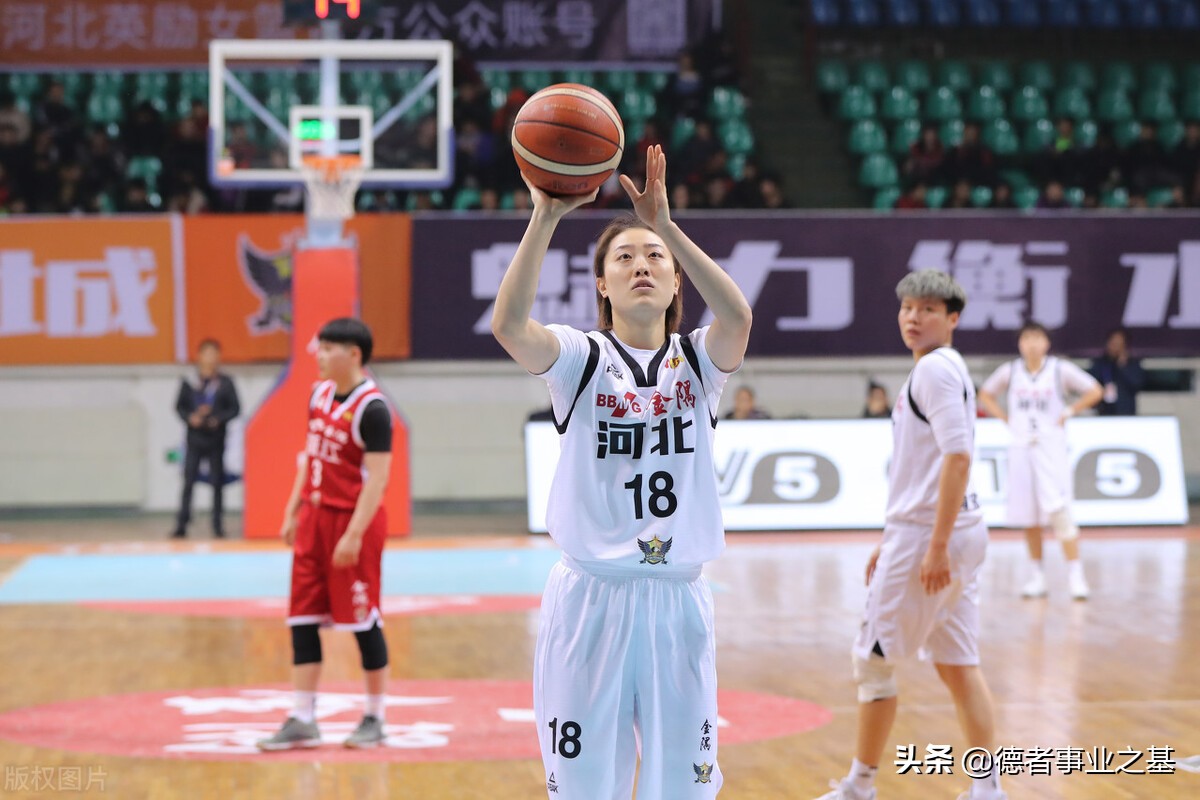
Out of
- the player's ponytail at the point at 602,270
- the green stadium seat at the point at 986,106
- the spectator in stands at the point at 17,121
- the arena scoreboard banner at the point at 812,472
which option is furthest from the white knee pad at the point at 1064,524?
the spectator in stands at the point at 17,121

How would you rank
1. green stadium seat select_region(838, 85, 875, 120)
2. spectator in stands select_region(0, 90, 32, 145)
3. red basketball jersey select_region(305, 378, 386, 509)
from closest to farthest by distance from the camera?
1. red basketball jersey select_region(305, 378, 386, 509)
2. spectator in stands select_region(0, 90, 32, 145)
3. green stadium seat select_region(838, 85, 875, 120)

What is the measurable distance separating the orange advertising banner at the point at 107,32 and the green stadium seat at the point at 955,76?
9.72 m

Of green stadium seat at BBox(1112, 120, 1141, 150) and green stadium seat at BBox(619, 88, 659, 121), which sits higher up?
green stadium seat at BBox(619, 88, 659, 121)

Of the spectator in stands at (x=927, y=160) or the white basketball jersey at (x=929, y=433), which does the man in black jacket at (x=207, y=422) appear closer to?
the spectator in stands at (x=927, y=160)

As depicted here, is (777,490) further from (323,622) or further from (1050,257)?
(323,622)

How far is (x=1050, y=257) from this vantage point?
17.1m

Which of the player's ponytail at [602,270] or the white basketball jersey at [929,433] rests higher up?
the player's ponytail at [602,270]

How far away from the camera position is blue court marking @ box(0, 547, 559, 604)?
37.6ft

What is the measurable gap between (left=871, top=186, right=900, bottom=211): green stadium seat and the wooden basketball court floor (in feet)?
20.2

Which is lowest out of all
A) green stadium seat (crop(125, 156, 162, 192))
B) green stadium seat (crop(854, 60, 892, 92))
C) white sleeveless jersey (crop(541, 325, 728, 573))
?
white sleeveless jersey (crop(541, 325, 728, 573))

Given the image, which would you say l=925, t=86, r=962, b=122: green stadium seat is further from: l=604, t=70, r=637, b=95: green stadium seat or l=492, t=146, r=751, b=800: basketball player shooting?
l=492, t=146, r=751, b=800: basketball player shooting

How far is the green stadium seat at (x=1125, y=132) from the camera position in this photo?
19962 mm

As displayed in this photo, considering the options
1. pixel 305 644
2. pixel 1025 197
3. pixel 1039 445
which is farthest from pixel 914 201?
pixel 305 644

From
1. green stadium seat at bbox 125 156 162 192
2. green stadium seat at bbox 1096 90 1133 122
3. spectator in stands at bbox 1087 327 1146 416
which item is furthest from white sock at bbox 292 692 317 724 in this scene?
green stadium seat at bbox 1096 90 1133 122
